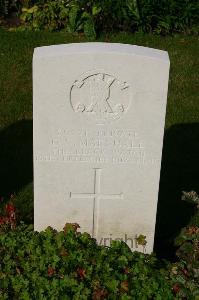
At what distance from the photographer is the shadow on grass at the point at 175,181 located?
5406 millimetres

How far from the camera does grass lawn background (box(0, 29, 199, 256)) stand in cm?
572

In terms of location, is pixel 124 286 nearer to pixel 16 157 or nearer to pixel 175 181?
pixel 175 181

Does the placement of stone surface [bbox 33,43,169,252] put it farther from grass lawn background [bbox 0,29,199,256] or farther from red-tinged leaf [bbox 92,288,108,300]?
red-tinged leaf [bbox 92,288,108,300]

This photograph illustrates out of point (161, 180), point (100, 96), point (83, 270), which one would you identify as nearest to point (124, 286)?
point (83, 270)

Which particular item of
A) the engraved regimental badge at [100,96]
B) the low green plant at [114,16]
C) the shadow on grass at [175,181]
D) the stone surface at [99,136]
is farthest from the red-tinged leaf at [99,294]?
the low green plant at [114,16]

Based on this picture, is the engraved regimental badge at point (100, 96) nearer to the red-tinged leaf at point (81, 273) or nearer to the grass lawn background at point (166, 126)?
the red-tinged leaf at point (81, 273)

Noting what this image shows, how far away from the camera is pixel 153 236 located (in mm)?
4965

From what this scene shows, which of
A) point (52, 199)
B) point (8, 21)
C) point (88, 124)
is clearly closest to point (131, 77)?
point (88, 124)

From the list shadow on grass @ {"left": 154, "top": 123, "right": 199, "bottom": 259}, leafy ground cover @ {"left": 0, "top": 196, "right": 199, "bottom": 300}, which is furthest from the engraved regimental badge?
shadow on grass @ {"left": 154, "top": 123, "right": 199, "bottom": 259}

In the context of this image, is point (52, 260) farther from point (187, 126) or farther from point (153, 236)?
point (187, 126)

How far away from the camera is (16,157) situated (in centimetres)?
640

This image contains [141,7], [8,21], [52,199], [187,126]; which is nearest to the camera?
[52,199]

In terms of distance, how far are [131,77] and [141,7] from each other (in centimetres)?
496

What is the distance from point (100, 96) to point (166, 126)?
9.08 ft
